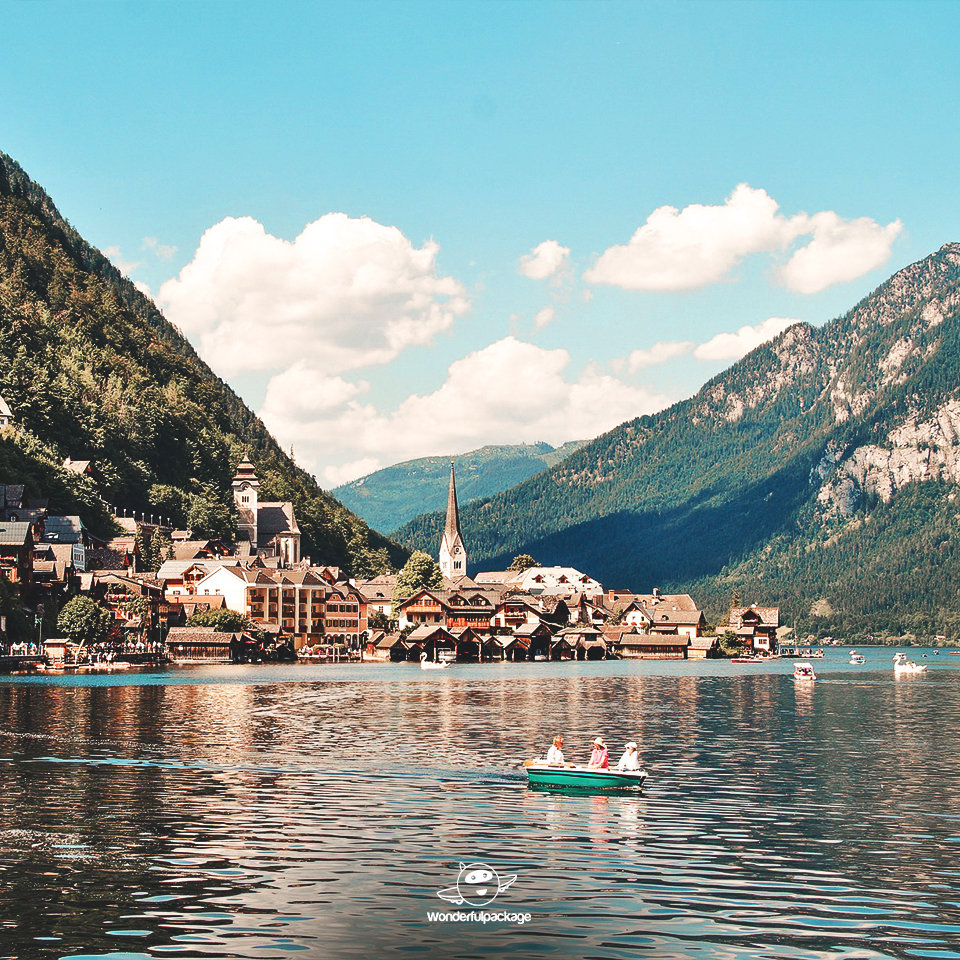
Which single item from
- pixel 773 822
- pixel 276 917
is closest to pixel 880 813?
pixel 773 822

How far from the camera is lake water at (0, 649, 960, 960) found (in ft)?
75.7

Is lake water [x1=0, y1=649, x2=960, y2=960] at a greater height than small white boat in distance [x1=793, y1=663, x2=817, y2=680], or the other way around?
lake water [x1=0, y1=649, x2=960, y2=960]

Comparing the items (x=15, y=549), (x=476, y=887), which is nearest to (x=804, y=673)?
(x=15, y=549)

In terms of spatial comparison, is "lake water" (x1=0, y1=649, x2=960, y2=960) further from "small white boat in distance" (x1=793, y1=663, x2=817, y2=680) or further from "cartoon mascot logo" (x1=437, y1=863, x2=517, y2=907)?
"small white boat in distance" (x1=793, y1=663, x2=817, y2=680)

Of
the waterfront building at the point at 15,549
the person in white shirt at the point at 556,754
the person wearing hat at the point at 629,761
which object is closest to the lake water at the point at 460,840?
the person wearing hat at the point at 629,761

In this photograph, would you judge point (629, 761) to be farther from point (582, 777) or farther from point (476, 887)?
point (476, 887)

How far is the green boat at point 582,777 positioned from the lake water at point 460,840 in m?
0.60

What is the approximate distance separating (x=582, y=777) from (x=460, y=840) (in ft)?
34.8

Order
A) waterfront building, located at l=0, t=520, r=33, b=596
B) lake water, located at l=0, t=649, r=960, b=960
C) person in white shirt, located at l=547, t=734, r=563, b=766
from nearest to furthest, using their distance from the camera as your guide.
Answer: lake water, located at l=0, t=649, r=960, b=960 < person in white shirt, located at l=547, t=734, r=563, b=766 < waterfront building, located at l=0, t=520, r=33, b=596

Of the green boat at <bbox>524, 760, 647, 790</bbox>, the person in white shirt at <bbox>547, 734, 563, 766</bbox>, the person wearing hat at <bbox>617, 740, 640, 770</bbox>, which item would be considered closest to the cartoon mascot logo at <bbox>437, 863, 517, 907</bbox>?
the green boat at <bbox>524, 760, 647, 790</bbox>

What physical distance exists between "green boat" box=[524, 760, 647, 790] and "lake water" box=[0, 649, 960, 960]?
60 cm

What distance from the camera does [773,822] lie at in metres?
35.7

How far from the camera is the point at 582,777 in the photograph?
42.0 m

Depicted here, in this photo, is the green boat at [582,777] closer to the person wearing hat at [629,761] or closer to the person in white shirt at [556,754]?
the person wearing hat at [629,761]
